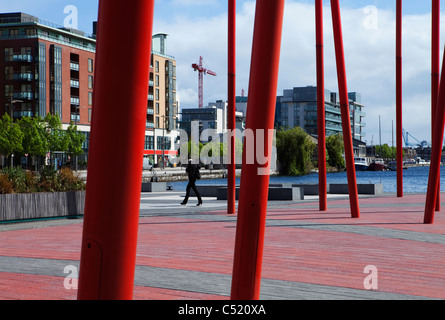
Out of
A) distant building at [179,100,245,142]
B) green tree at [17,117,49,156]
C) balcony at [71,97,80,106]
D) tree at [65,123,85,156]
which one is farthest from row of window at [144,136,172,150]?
distant building at [179,100,245,142]

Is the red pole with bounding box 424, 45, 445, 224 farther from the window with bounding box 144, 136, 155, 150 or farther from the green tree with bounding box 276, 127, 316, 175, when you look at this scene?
the window with bounding box 144, 136, 155, 150

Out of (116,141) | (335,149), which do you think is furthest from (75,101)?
(116,141)

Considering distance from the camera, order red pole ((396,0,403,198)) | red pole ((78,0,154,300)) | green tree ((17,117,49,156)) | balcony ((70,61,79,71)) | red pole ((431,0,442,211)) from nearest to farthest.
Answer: red pole ((78,0,154,300)) < red pole ((431,0,442,211)) < red pole ((396,0,403,198)) < green tree ((17,117,49,156)) < balcony ((70,61,79,71))

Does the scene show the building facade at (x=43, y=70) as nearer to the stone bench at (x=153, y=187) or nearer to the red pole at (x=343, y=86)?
the stone bench at (x=153, y=187)

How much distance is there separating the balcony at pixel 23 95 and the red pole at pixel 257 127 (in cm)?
7961

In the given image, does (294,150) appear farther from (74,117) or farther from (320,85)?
(320,85)

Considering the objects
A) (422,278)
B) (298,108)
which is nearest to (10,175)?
(422,278)

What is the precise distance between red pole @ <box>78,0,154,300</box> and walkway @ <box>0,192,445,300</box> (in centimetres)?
356

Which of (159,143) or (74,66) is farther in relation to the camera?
(159,143)

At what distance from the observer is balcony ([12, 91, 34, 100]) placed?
77.7 meters

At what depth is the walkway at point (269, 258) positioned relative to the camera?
5.73 m

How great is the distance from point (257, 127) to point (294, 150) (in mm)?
71121

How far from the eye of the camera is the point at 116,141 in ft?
6.01
